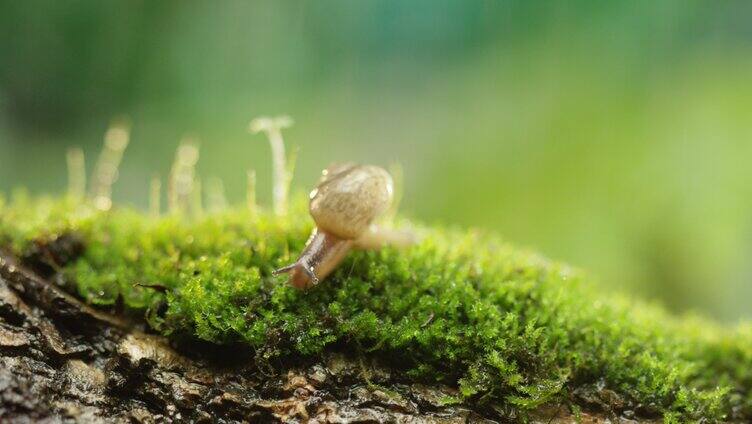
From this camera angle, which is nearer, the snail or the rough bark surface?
the rough bark surface

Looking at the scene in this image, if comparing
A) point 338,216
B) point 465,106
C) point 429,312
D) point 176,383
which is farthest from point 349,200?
point 465,106

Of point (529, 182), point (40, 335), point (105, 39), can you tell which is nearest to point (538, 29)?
point (529, 182)

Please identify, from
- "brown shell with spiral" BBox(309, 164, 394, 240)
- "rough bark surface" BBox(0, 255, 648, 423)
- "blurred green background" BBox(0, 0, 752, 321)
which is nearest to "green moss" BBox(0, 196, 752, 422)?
"rough bark surface" BBox(0, 255, 648, 423)

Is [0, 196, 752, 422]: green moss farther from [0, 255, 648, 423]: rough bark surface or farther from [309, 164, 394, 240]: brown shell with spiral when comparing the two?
[309, 164, 394, 240]: brown shell with spiral

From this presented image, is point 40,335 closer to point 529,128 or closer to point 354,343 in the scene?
point 354,343

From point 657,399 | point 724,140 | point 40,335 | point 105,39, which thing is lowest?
point 657,399

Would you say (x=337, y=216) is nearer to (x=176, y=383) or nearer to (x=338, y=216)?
(x=338, y=216)
